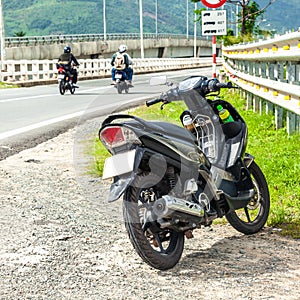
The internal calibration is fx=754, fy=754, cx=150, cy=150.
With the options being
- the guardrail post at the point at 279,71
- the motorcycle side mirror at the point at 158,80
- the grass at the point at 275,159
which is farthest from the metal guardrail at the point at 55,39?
the motorcycle side mirror at the point at 158,80

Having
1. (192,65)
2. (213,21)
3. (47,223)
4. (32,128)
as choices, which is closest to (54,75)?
(213,21)

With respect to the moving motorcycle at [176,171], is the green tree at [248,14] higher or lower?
higher

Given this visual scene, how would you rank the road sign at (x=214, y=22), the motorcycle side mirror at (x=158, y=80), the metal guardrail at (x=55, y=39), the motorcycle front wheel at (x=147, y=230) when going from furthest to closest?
the metal guardrail at (x=55, y=39) → the road sign at (x=214, y=22) → the motorcycle side mirror at (x=158, y=80) → the motorcycle front wheel at (x=147, y=230)

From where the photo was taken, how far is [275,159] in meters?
7.72

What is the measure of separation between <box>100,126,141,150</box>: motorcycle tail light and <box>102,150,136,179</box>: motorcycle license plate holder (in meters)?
0.07

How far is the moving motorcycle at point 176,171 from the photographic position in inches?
165

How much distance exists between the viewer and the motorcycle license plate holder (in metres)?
4.12

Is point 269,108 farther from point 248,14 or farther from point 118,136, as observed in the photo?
point 248,14

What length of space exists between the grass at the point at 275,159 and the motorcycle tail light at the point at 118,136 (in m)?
0.53

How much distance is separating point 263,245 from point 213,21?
11495 mm

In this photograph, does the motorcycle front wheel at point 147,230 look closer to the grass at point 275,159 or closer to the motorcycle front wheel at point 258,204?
the grass at point 275,159

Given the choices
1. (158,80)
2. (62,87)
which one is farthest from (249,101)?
(62,87)

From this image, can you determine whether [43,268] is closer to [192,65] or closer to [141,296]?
[141,296]

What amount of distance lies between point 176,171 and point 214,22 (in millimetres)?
11970
